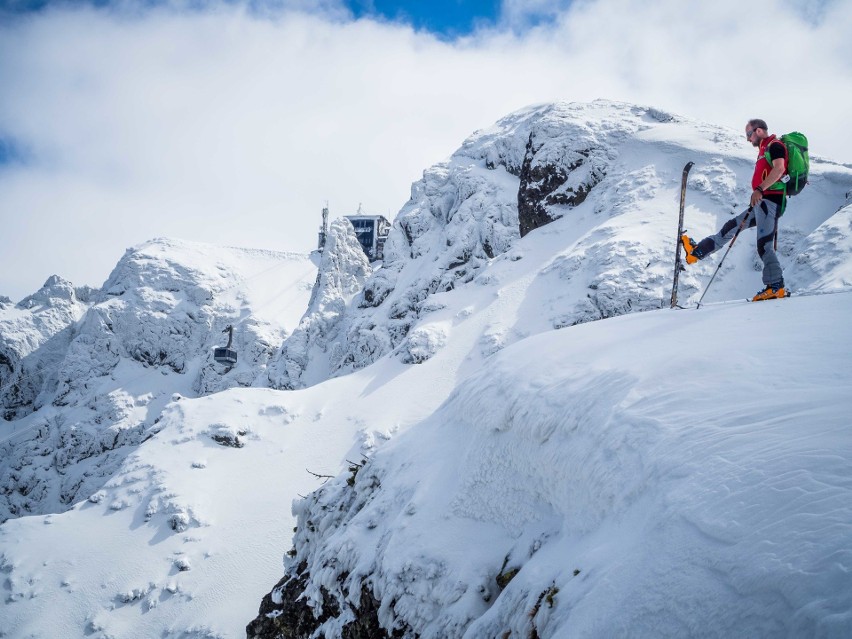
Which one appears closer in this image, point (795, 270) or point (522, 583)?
point (522, 583)

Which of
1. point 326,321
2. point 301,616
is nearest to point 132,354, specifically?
point 326,321

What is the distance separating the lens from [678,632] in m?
2.16

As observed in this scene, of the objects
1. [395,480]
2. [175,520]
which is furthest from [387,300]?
[395,480]

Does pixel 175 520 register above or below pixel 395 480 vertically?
below

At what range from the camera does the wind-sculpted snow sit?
212 cm

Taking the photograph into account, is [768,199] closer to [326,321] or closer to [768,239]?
[768,239]

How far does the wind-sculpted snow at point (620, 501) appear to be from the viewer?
212cm

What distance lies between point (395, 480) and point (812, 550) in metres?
5.59

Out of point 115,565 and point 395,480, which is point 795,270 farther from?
point 115,565

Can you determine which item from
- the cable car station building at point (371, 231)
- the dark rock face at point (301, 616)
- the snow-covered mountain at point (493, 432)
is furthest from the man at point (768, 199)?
the cable car station building at point (371, 231)

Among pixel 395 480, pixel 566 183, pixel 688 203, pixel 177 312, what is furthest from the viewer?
pixel 177 312

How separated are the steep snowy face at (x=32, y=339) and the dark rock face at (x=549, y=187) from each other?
3413 inches

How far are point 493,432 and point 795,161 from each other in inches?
237

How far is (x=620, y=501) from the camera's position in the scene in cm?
326
